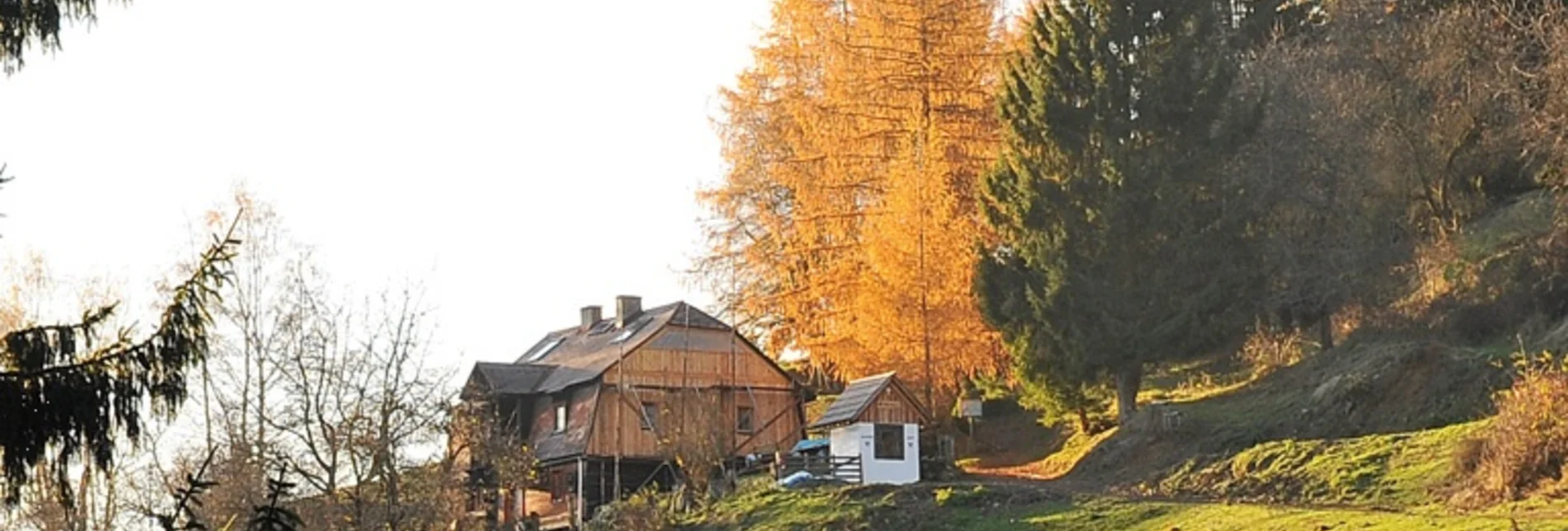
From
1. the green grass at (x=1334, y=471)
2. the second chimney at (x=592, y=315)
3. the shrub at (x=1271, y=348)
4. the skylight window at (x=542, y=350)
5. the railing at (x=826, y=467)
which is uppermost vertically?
the second chimney at (x=592, y=315)

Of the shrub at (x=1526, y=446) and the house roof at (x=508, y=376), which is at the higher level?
A: the house roof at (x=508, y=376)

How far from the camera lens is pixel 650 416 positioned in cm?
4612

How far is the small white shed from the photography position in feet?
129

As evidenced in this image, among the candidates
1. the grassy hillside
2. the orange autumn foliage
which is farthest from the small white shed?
the grassy hillside

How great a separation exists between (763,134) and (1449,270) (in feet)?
56.4

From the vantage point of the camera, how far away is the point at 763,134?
45.9 meters

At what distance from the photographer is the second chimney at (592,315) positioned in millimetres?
52312

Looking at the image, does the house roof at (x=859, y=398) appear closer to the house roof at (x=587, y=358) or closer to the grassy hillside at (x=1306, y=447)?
the grassy hillside at (x=1306, y=447)

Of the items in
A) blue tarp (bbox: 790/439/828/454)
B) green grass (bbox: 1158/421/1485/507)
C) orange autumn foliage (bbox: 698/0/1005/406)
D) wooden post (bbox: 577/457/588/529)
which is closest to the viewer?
green grass (bbox: 1158/421/1485/507)

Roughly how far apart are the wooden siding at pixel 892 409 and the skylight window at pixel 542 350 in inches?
608

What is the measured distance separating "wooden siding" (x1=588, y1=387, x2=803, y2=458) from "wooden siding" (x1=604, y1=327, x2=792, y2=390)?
1.11ft

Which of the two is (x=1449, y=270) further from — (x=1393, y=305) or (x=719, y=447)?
(x=719, y=447)

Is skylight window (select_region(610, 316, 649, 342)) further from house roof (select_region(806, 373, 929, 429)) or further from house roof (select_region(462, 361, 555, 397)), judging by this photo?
house roof (select_region(806, 373, 929, 429))

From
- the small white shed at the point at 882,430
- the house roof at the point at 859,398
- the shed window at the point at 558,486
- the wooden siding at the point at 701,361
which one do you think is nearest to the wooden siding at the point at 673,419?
the wooden siding at the point at 701,361
